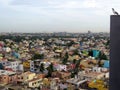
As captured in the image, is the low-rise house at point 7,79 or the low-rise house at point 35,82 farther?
the low-rise house at point 7,79

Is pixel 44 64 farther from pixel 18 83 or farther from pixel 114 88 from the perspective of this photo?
pixel 114 88

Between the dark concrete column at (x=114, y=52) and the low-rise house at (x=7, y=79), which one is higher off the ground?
the dark concrete column at (x=114, y=52)

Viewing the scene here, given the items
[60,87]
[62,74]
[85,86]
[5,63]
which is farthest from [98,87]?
[5,63]

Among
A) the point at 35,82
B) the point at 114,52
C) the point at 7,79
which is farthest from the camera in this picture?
the point at 7,79

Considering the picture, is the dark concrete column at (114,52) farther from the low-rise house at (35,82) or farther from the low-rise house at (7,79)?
the low-rise house at (7,79)

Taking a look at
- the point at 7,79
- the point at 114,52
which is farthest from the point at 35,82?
the point at 114,52

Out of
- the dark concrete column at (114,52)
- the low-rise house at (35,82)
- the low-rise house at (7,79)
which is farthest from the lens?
the low-rise house at (7,79)

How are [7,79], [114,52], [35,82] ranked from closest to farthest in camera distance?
1. [114,52]
2. [35,82]
3. [7,79]

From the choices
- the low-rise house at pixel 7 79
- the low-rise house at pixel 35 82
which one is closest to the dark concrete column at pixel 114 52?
the low-rise house at pixel 35 82

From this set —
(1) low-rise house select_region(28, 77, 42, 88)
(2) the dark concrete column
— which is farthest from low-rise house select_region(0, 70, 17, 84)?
(2) the dark concrete column

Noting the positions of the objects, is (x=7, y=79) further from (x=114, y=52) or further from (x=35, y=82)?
(x=114, y=52)
